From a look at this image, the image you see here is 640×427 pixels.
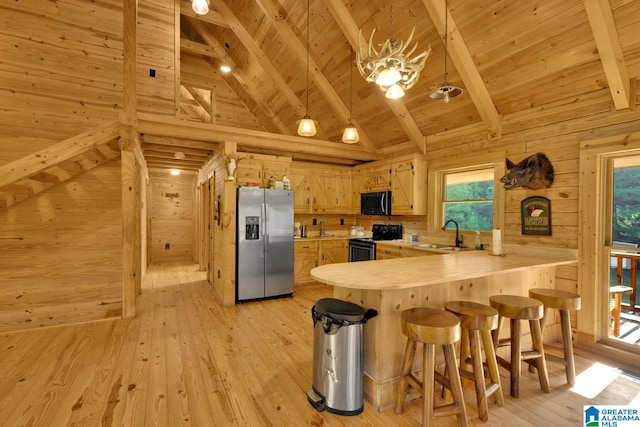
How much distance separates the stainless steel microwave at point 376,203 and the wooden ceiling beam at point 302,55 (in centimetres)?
117

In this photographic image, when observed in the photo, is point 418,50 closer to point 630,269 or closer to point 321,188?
point 321,188

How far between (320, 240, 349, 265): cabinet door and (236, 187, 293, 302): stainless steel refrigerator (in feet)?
2.85

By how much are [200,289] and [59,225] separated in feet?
7.25

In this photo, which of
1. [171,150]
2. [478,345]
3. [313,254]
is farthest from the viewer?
[313,254]

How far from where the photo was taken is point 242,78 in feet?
19.4

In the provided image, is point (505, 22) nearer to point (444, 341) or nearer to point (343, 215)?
point (444, 341)

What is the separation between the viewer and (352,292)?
2.25 m

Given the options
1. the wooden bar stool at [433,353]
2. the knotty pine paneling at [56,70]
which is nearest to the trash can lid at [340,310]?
the wooden bar stool at [433,353]

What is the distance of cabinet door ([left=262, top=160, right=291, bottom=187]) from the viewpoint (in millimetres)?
4688

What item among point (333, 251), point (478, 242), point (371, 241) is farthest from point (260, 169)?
point (478, 242)

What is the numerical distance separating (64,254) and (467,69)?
544 centimetres

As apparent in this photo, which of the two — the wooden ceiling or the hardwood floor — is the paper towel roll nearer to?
the hardwood floor

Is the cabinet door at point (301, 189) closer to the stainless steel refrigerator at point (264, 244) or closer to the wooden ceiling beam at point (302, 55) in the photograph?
the stainless steel refrigerator at point (264, 244)

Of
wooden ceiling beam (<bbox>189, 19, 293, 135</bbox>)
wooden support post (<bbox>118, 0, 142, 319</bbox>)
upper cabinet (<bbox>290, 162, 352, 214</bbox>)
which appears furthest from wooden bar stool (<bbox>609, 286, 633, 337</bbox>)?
wooden support post (<bbox>118, 0, 142, 319</bbox>)
